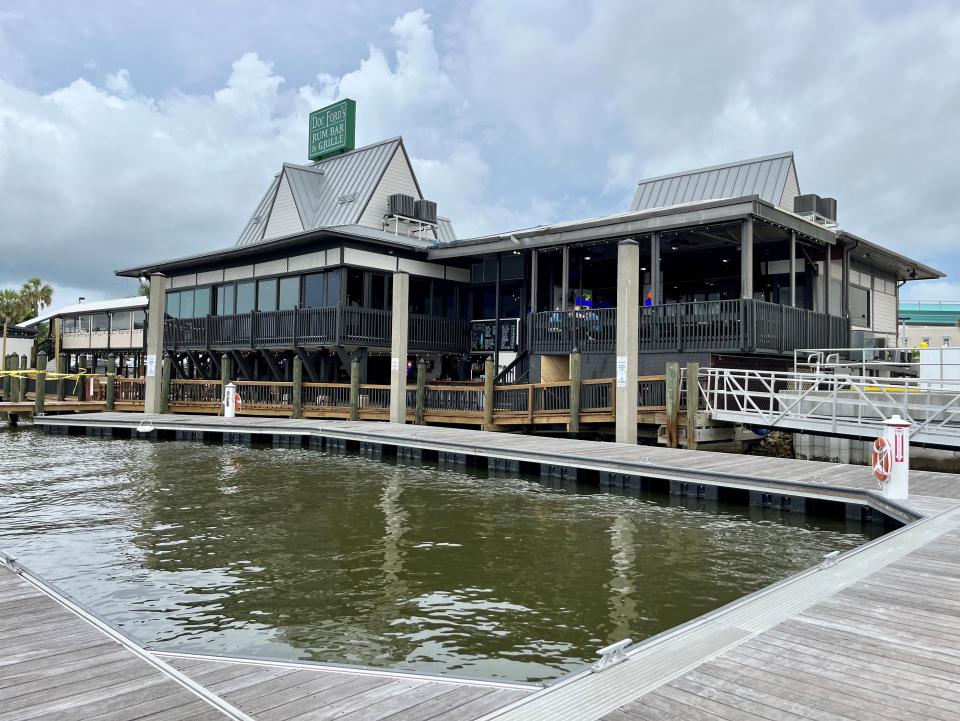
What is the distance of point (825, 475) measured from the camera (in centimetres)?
1230

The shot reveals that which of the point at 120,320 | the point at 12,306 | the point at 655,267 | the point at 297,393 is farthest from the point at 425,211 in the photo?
the point at 12,306

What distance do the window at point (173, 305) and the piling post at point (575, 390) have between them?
2277 cm

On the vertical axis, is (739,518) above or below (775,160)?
below

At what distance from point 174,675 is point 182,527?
22.0 ft

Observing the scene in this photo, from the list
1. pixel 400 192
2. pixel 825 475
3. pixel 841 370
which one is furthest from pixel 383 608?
pixel 400 192

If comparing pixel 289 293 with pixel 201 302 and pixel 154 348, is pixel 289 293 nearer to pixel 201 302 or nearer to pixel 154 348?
pixel 154 348

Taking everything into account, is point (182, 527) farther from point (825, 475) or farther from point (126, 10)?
point (126, 10)

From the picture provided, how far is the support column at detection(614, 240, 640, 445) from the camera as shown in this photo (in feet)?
55.7

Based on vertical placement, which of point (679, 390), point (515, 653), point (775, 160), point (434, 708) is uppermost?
point (775, 160)

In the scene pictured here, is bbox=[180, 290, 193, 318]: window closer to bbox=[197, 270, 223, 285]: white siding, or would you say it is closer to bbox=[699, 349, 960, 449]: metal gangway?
bbox=[197, 270, 223, 285]: white siding

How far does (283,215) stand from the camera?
1305 inches

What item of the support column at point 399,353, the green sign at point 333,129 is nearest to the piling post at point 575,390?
the support column at point 399,353

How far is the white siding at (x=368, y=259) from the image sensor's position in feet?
85.5

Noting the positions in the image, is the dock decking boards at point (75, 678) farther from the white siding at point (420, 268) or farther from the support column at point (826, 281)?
the white siding at point (420, 268)
